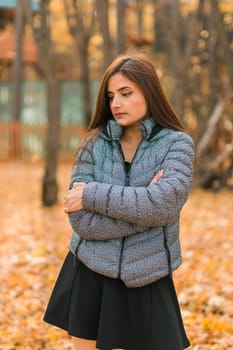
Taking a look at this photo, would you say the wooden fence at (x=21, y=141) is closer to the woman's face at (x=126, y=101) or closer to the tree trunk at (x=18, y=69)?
the tree trunk at (x=18, y=69)

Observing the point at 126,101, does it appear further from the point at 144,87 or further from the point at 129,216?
the point at 129,216

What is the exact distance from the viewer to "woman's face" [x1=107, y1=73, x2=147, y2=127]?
267 cm

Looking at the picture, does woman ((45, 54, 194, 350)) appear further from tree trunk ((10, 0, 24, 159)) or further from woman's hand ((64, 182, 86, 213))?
tree trunk ((10, 0, 24, 159))

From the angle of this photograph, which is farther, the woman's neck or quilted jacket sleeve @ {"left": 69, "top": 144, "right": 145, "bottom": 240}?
the woman's neck

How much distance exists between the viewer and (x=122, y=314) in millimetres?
2676

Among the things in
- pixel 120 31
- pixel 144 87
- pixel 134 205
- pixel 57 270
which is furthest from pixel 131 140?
pixel 120 31

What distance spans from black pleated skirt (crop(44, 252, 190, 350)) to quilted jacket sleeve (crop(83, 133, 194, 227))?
31 cm

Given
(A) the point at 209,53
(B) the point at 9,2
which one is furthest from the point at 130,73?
(B) the point at 9,2

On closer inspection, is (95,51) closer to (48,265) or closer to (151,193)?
(48,265)

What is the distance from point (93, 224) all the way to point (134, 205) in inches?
8.1

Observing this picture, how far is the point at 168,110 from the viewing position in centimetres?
274

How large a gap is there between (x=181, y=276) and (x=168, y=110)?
3357 mm

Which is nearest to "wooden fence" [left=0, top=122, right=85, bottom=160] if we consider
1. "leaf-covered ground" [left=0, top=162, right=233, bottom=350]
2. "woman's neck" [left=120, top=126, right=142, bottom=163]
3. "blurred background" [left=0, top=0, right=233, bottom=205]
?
"blurred background" [left=0, top=0, right=233, bottom=205]

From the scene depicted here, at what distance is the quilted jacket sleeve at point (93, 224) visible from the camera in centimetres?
258
